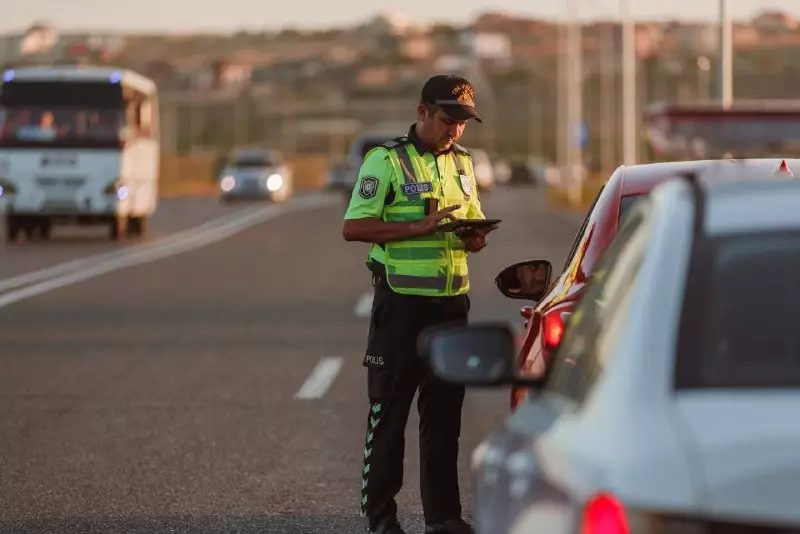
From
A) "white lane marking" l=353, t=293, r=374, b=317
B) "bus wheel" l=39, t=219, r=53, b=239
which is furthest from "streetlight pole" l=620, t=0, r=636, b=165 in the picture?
"white lane marking" l=353, t=293, r=374, b=317

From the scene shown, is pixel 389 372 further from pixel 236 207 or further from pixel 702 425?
pixel 236 207

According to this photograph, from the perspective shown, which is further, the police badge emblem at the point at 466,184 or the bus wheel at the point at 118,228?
the bus wheel at the point at 118,228

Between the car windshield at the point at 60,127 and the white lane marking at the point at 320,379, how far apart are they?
2005cm

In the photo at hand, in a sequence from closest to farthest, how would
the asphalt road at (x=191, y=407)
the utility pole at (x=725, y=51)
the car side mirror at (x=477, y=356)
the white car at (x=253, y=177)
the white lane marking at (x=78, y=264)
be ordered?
1. the car side mirror at (x=477, y=356)
2. the asphalt road at (x=191, y=407)
3. the white lane marking at (x=78, y=264)
4. the utility pole at (x=725, y=51)
5. the white car at (x=253, y=177)

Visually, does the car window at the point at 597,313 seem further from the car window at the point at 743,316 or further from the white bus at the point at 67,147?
the white bus at the point at 67,147

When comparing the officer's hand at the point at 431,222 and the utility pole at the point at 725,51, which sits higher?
the utility pole at the point at 725,51

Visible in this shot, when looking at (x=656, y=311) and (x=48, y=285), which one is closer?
(x=656, y=311)

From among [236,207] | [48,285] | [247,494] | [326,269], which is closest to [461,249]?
[247,494]

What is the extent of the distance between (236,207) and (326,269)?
2904 cm

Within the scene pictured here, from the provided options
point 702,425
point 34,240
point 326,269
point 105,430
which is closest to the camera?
point 702,425

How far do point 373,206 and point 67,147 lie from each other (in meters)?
27.8

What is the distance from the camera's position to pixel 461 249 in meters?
7.29

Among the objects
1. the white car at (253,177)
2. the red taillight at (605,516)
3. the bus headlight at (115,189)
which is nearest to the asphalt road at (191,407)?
the red taillight at (605,516)

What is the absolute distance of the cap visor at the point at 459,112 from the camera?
713 centimetres
